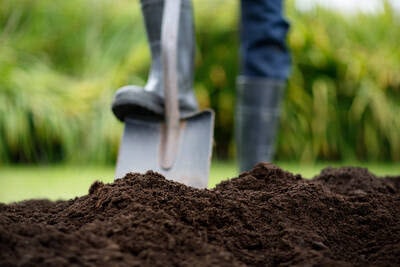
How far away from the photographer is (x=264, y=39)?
8.13ft

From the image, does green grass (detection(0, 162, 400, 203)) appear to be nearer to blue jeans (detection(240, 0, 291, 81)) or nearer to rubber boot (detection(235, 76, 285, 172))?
rubber boot (detection(235, 76, 285, 172))

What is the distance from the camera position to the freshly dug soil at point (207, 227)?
1.18 metres

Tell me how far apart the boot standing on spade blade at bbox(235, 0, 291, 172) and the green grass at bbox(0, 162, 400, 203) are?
31cm

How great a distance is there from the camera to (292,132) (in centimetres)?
478

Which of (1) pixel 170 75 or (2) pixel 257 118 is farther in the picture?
(2) pixel 257 118

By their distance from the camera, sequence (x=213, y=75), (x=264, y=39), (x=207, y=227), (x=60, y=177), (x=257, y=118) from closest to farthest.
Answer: (x=207, y=227) < (x=264, y=39) < (x=257, y=118) < (x=60, y=177) < (x=213, y=75)

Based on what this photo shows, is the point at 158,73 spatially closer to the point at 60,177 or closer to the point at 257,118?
the point at 257,118

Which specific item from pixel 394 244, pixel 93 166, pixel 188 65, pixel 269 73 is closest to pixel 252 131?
pixel 269 73

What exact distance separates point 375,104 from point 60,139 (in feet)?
7.15

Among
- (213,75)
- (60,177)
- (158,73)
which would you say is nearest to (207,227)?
(158,73)

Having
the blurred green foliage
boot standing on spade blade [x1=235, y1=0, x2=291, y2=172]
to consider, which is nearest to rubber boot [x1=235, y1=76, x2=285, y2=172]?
boot standing on spade blade [x1=235, y1=0, x2=291, y2=172]

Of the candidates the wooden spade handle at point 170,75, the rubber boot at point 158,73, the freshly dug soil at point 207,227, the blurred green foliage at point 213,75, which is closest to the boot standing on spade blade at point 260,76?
the rubber boot at point 158,73

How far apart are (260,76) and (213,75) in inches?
90.2

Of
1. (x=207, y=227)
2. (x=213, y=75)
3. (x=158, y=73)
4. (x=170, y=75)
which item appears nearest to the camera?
(x=207, y=227)
